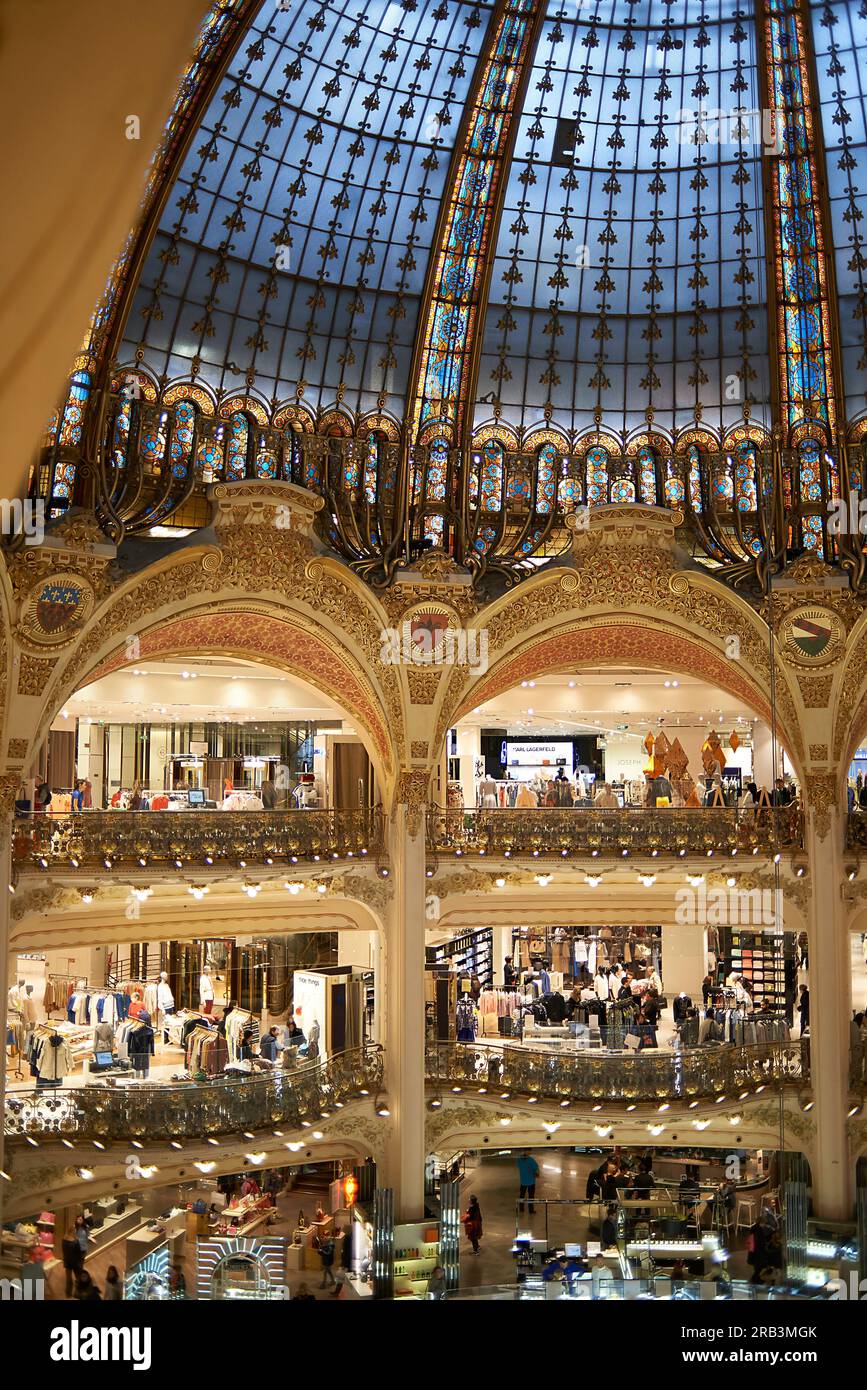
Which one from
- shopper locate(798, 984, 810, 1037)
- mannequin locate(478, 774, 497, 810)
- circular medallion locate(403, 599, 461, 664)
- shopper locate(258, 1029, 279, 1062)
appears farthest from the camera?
mannequin locate(478, 774, 497, 810)

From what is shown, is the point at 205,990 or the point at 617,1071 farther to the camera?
the point at 205,990

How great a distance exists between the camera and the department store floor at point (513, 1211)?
24.8 metres

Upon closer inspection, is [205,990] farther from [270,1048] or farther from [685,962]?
[685,962]

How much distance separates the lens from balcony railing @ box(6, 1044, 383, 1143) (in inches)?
870

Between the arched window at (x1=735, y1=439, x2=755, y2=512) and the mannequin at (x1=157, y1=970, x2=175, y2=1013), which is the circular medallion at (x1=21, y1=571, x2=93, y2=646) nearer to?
the mannequin at (x1=157, y1=970, x2=175, y2=1013)

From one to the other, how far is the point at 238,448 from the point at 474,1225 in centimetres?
1646

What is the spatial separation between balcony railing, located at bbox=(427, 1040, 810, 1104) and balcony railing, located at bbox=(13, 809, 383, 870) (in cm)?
479

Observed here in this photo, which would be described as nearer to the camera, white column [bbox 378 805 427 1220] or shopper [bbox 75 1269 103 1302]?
shopper [bbox 75 1269 103 1302]

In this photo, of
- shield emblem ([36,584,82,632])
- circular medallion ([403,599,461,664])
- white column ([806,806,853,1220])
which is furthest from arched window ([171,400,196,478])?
white column ([806,806,853,1220])

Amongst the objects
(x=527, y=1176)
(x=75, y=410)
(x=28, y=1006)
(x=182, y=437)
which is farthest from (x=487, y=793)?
(x=75, y=410)

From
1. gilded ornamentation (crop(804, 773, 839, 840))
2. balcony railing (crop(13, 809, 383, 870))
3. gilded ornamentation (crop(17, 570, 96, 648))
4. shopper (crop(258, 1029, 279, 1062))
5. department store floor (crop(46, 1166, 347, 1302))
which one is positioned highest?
gilded ornamentation (crop(17, 570, 96, 648))

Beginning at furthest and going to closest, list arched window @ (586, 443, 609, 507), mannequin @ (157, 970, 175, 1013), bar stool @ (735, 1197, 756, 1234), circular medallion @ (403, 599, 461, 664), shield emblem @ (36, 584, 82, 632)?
mannequin @ (157, 970, 175, 1013) < arched window @ (586, 443, 609, 507) < circular medallion @ (403, 599, 461, 664) < bar stool @ (735, 1197, 756, 1234) < shield emblem @ (36, 584, 82, 632)

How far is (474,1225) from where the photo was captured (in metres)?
26.2

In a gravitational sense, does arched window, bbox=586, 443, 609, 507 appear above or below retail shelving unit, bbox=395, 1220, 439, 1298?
above
